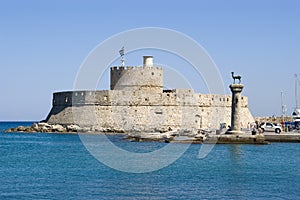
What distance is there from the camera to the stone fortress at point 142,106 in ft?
91.5

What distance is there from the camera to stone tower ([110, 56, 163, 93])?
28.9m

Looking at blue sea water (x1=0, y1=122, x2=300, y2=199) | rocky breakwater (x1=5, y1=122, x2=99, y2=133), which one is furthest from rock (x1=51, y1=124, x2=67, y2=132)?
blue sea water (x1=0, y1=122, x2=300, y2=199)

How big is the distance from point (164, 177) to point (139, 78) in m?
16.4

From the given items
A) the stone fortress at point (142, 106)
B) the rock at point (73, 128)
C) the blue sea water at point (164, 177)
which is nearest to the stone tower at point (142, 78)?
the stone fortress at point (142, 106)

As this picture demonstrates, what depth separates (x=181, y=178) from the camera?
41.0 feet

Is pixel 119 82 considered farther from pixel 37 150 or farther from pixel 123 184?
pixel 123 184

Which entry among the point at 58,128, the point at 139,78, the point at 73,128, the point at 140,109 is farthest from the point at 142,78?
the point at 58,128

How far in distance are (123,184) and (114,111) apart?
1648 cm

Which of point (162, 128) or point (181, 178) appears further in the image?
point (162, 128)

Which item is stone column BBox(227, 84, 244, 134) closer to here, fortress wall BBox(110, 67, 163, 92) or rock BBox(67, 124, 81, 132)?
fortress wall BBox(110, 67, 163, 92)

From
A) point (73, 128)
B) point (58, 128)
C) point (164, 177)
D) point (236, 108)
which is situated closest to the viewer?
point (164, 177)

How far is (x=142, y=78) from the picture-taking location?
28859 mm

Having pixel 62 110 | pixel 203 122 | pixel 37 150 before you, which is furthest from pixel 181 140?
pixel 62 110

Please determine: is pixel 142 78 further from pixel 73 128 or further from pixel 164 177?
pixel 164 177
